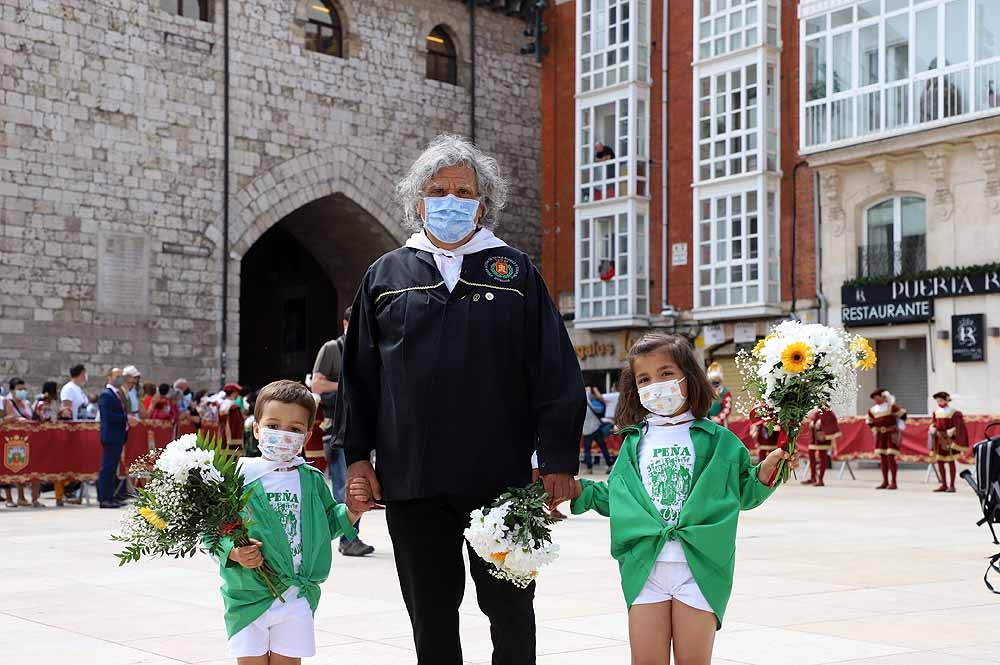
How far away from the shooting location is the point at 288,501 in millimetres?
4184

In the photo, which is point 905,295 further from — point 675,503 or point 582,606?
point 675,503

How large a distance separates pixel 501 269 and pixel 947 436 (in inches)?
606

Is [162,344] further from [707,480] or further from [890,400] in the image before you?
[707,480]

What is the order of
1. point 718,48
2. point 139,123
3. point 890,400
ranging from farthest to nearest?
point 718,48
point 139,123
point 890,400

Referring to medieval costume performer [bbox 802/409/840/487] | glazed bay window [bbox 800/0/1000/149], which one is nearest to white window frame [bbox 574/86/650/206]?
glazed bay window [bbox 800/0/1000/149]

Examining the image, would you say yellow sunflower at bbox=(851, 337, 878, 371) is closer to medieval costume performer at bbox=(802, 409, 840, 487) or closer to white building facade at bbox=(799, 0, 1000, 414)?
medieval costume performer at bbox=(802, 409, 840, 487)

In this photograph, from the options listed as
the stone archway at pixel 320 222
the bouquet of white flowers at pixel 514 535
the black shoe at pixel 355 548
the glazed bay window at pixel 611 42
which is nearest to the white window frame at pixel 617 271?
the glazed bay window at pixel 611 42

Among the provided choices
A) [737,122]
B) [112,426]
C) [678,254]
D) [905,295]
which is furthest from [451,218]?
[678,254]

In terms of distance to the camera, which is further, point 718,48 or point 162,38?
point 718,48

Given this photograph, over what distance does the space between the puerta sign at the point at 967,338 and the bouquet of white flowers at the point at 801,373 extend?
21001 mm

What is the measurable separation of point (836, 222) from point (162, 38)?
1476 centimetres

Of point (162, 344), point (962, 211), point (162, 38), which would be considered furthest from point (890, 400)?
point (162, 38)

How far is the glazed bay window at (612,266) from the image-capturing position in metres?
30.3

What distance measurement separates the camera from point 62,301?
82.2ft
